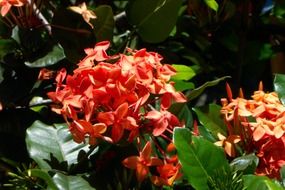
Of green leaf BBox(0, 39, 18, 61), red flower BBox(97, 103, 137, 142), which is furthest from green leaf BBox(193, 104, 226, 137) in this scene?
green leaf BBox(0, 39, 18, 61)

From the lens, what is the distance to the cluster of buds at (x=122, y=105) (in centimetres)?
105

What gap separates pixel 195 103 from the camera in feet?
6.81

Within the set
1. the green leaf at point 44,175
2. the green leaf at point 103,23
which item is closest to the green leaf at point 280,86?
the green leaf at point 103,23

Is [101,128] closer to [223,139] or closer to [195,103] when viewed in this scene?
[223,139]

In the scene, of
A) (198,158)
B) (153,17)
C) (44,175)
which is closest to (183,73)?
(153,17)

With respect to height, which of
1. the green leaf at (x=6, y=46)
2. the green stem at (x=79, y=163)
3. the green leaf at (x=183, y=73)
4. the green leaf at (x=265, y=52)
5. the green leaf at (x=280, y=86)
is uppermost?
the green leaf at (x=6, y=46)

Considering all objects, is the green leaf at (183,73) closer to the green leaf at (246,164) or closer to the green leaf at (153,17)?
the green leaf at (153,17)

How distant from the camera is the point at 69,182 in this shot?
1068mm

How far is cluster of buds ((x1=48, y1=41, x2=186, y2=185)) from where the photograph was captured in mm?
1046

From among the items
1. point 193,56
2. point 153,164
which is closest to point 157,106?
point 153,164

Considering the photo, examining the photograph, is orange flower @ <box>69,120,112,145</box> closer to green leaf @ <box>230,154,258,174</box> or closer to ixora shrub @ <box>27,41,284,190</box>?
ixora shrub @ <box>27,41,284,190</box>

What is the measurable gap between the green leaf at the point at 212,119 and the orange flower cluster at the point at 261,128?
3.4 inches

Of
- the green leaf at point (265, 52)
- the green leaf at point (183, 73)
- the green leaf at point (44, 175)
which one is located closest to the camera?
the green leaf at point (44, 175)

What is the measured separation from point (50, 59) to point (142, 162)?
452mm
